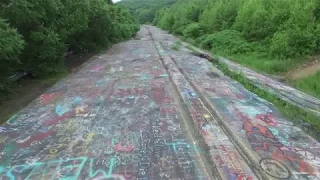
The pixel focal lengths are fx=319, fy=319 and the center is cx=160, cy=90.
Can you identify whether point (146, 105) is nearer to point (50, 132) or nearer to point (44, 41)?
point (50, 132)

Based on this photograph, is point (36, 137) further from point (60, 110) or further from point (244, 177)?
point (244, 177)

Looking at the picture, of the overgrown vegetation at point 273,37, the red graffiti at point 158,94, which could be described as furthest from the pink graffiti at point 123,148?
the overgrown vegetation at point 273,37

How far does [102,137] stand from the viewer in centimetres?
734

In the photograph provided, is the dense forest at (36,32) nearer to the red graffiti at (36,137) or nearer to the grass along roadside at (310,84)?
the red graffiti at (36,137)

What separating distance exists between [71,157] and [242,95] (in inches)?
261

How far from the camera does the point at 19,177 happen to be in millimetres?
5727

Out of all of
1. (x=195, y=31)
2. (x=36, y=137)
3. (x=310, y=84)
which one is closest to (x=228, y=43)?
(x=310, y=84)

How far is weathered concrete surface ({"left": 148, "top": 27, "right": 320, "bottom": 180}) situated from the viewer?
237 inches

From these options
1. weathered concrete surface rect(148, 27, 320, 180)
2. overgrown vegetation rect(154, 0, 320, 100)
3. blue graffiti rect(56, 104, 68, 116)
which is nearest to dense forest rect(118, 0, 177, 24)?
overgrown vegetation rect(154, 0, 320, 100)

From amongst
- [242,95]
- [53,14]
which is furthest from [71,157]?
[53,14]

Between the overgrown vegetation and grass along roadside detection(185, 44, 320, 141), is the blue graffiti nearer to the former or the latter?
grass along roadside detection(185, 44, 320, 141)

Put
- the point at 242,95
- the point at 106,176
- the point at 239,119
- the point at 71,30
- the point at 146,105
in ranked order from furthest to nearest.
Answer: the point at 71,30 < the point at 242,95 < the point at 146,105 < the point at 239,119 < the point at 106,176

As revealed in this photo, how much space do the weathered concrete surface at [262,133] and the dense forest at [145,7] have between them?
98571mm

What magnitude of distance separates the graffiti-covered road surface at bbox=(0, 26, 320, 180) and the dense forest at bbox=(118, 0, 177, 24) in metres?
98.7
